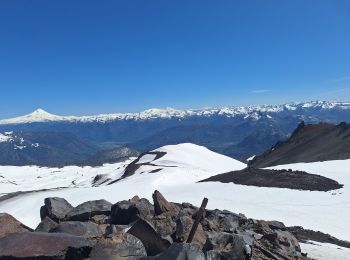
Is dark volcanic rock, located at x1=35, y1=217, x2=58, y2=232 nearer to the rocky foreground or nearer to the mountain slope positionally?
the rocky foreground

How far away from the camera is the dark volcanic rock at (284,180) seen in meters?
41.6

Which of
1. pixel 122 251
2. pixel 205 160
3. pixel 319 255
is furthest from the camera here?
pixel 205 160

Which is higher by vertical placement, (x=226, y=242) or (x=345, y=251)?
(x=226, y=242)

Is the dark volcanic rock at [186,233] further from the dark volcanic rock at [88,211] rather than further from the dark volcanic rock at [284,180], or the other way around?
the dark volcanic rock at [284,180]

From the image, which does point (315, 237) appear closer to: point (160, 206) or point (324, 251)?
point (324, 251)

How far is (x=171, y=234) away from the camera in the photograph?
17375mm

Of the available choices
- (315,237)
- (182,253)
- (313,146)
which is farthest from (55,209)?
(313,146)

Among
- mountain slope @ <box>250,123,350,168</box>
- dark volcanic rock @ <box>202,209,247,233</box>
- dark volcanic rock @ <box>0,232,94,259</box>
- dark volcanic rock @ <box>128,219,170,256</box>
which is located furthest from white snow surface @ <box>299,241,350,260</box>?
mountain slope @ <box>250,123,350,168</box>

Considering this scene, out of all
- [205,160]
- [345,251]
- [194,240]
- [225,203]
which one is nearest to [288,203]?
[225,203]

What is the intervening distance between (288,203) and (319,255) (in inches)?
668

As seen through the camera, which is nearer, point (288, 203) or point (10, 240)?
point (10, 240)

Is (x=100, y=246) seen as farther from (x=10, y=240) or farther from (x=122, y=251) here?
(x=10, y=240)

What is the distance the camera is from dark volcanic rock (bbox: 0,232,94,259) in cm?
1454

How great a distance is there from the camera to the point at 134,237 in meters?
15.8
